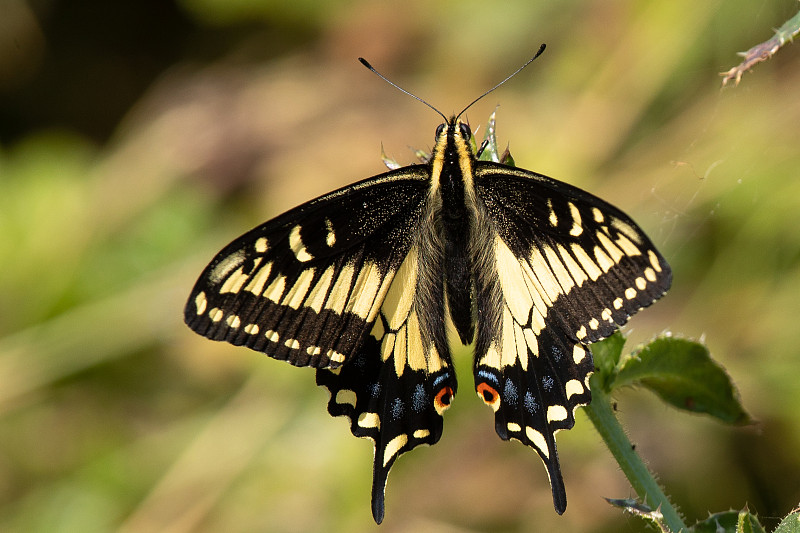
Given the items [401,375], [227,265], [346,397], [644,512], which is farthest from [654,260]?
[227,265]

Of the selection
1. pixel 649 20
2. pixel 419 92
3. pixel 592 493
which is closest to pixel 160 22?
pixel 419 92

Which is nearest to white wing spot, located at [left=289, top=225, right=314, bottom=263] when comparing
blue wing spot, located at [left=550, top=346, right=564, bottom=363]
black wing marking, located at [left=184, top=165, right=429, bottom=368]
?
black wing marking, located at [left=184, top=165, right=429, bottom=368]

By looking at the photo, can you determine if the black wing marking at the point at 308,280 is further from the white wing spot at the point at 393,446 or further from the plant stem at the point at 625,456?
the plant stem at the point at 625,456

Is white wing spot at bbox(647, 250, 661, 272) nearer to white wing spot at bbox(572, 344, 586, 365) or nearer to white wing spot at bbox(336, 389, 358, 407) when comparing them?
white wing spot at bbox(572, 344, 586, 365)

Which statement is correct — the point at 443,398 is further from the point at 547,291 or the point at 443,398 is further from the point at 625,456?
the point at 625,456

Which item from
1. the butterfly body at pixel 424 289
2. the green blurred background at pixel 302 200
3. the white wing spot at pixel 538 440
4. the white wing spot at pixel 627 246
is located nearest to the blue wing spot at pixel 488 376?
the butterfly body at pixel 424 289

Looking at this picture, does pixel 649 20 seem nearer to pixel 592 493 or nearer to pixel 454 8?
pixel 454 8

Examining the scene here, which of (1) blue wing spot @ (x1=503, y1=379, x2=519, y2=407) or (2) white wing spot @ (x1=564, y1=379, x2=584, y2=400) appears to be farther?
(1) blue wing spot @ (x1=503, y1=379, x2=519, y2=407)
